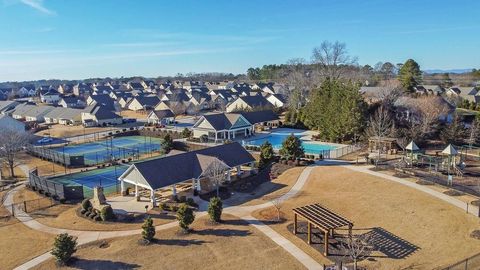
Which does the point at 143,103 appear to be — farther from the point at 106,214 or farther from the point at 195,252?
the point at 195,252

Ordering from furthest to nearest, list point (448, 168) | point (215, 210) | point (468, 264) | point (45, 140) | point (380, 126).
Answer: point (45, 140), point (380, 126), point (448, 168), point (215, 210), point (468, 264)

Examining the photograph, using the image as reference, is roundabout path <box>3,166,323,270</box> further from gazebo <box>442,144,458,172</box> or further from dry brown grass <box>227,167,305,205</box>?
gazebo <box>442,144,458,172</box>

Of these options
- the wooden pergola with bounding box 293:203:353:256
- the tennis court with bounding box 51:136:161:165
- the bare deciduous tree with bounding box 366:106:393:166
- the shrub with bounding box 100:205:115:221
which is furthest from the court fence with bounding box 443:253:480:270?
the tennis court with bounding box 51:136:161:165

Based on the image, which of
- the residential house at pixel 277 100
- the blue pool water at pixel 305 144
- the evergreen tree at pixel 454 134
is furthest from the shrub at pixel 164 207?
the residential house at pixel 277 100

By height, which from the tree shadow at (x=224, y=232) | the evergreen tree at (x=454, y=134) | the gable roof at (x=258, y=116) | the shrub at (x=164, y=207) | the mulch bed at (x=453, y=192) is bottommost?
the tree shadow at (x=224, y=232)

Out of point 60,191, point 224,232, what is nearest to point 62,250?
point 224,232

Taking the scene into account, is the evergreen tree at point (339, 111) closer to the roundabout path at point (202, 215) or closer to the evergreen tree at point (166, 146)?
the roundabout path at point (202, 215)

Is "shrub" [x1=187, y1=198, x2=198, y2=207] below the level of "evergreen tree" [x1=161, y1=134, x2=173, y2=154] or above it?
below
